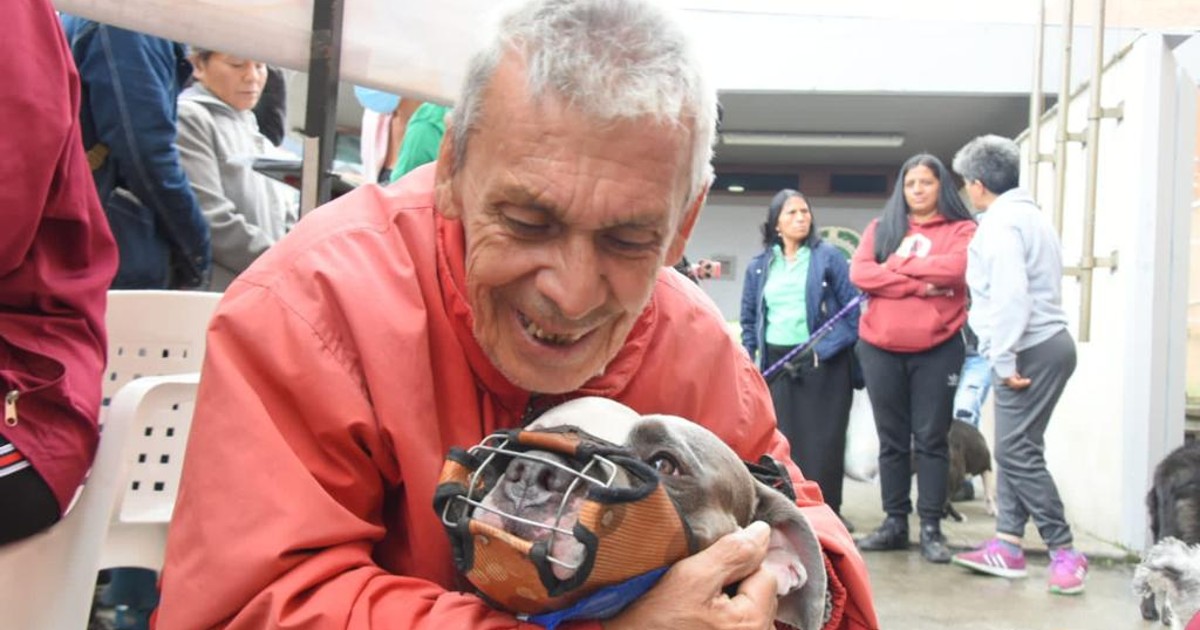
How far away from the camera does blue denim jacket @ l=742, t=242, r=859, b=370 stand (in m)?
5.87

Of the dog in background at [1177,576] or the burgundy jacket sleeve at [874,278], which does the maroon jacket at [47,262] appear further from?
the burgundy jacket sleeve at [874,278]

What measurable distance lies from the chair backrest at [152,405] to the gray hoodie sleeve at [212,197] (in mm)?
880

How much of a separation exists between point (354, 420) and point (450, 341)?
21 cm

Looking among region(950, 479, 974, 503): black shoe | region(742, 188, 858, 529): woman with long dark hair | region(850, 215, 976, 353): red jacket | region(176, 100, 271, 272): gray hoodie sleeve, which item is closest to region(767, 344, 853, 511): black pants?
region(742, 188, 858, 529): woman with long dark hair

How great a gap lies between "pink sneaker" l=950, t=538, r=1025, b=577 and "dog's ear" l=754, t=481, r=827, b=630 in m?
3.94

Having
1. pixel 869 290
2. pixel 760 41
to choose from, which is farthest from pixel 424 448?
pixel 760 41

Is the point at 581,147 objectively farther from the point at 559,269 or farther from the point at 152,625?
the point at 152,625

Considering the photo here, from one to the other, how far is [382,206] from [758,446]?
29.8 inches

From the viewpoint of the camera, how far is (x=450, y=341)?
1587 mm

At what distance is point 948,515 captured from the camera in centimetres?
693

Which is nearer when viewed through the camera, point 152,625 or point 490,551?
point 490,551

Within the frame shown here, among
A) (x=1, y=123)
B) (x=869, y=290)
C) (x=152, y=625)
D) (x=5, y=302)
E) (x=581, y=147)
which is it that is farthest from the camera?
(x=869, y=290)

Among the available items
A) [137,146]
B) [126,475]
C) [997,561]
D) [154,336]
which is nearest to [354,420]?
[126,475]

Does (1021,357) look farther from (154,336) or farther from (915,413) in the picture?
(154,336)
